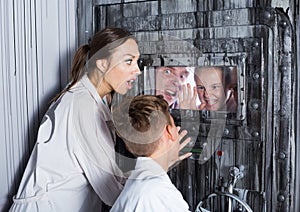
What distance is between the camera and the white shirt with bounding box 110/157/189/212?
3.57ft

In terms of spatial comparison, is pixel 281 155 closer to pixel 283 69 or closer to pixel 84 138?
pixel 283 69

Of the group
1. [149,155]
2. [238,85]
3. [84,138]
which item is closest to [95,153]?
[84,138]

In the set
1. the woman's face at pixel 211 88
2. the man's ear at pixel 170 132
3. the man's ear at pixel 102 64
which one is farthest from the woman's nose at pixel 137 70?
the man's ear at pixel 170 132

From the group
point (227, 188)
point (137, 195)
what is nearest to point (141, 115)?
point (137, 195)

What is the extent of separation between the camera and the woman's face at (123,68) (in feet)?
4.66

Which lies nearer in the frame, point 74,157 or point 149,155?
point 149,155

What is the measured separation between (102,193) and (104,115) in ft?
0.86

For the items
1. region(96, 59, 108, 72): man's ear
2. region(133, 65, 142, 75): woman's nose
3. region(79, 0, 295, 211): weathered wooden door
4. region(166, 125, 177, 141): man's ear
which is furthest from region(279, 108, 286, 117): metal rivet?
region(96, 59, 108, 72): man's ear

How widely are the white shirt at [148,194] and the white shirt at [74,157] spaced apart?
0.26 meters

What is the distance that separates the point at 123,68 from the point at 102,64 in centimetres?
8

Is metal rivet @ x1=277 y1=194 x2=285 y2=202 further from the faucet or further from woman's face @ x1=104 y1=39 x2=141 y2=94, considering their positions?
woman's face @ x1=104 y1=39 x2=141 y2=94

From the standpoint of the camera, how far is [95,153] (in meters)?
1.39

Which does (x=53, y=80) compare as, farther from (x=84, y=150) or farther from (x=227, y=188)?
(x=227, y=188)

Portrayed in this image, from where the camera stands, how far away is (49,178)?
1449 mm
